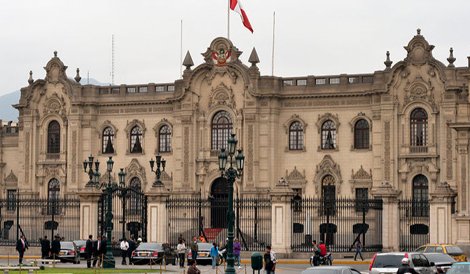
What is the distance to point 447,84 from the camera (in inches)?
3007

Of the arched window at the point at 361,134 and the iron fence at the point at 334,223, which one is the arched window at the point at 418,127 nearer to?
the arched window at the point at 361,134

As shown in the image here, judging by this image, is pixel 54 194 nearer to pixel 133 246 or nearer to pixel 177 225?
pixel 177 225

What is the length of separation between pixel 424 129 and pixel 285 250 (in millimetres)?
18733

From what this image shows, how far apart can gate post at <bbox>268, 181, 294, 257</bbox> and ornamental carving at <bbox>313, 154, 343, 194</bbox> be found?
720 inches

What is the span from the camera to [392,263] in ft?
136

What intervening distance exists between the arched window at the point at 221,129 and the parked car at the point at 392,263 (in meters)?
41.1

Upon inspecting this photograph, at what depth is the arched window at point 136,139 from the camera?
87.0 metres

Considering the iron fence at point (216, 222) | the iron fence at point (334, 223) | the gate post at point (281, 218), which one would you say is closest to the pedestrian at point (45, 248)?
the gate post at point (281, 218)

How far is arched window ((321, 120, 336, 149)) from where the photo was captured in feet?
268

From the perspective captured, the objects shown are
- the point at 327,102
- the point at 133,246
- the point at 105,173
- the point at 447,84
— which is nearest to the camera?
the point at 133,246

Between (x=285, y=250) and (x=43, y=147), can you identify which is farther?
(x=43, y=147)

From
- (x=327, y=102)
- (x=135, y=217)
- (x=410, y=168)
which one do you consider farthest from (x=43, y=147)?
(x=410, y=168)

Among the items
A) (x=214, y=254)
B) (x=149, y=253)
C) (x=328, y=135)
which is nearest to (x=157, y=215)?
(x=149, y=253)

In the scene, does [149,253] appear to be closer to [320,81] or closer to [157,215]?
[157,215]
